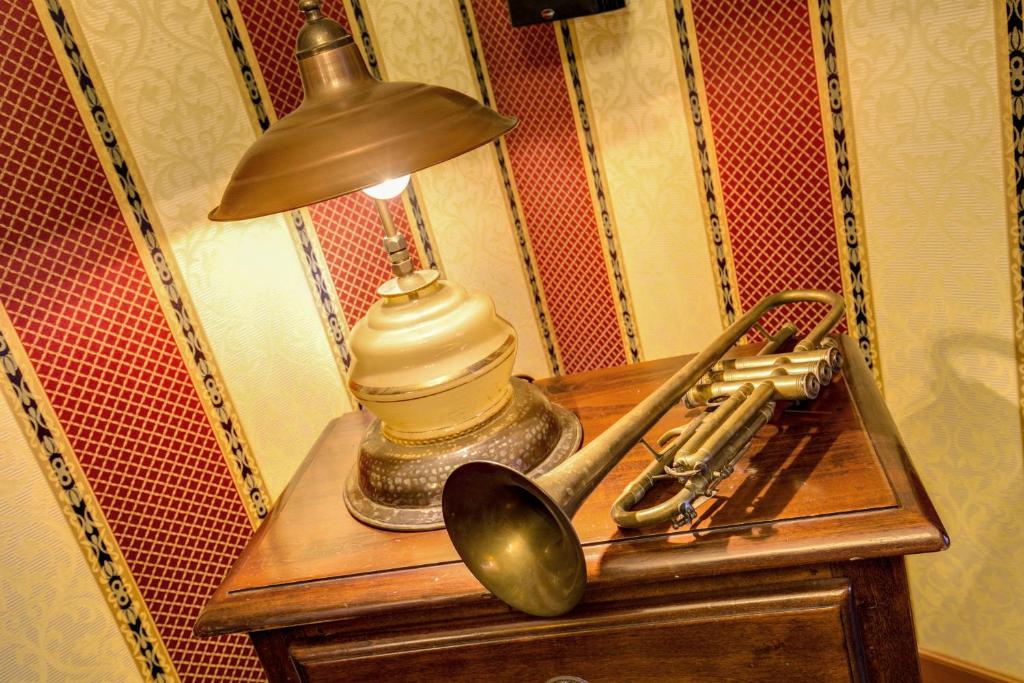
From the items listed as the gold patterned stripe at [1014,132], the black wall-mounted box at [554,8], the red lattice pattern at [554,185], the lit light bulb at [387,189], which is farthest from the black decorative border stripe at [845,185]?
the lit light bulb at [387,189]

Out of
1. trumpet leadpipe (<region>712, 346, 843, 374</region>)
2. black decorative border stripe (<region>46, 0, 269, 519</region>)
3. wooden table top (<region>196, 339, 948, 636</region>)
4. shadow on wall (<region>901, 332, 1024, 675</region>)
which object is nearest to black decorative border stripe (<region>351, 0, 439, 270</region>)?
black decorative border stripe (<region>46, 0, 269, 519</region>)

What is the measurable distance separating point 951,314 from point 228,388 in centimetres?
121

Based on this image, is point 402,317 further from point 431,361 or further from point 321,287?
point 321,287

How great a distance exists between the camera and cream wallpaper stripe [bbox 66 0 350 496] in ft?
4.41

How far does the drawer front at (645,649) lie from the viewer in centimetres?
96

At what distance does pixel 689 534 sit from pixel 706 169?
2.33ft

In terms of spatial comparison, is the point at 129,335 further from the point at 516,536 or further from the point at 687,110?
the point at 687,110

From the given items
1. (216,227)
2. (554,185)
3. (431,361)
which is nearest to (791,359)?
(431,361)

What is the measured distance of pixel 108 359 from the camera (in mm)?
1368

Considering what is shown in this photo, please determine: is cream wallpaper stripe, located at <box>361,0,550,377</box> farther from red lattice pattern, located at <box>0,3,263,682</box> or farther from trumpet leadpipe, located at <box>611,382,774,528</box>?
trumpet leadpipe, located at <box>611,382,774,528</box>

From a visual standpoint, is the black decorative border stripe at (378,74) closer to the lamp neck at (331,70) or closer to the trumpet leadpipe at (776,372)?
the lamp neck at (331,70)

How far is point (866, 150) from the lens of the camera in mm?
1314

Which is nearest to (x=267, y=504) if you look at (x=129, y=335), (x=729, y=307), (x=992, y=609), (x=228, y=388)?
(x=228, y=388)

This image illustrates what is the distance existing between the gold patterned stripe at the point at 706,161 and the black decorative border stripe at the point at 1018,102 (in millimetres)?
433
